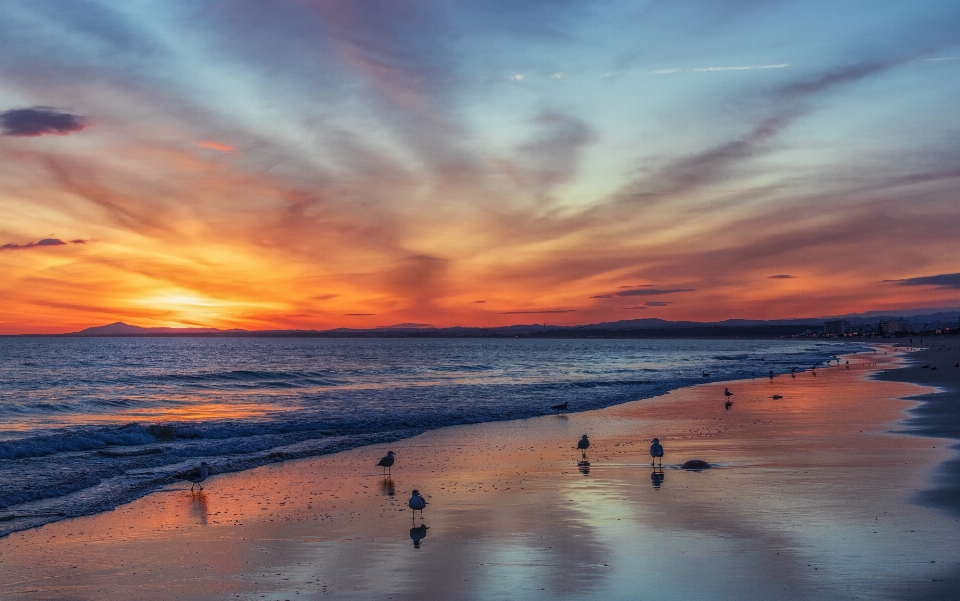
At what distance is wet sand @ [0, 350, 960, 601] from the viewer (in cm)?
890

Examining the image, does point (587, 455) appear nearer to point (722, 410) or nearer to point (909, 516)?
point (909, 516)

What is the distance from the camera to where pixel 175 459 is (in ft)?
66.6

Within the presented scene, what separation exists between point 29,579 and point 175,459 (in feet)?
35.8

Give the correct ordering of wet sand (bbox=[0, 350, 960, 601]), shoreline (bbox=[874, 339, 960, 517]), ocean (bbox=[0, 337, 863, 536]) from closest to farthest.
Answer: wet sand (bbox=[0, 350, 960, 601]) < shoreline (bbox=[874, 339, 960, 517]) < ocean (bbox=[0, 337, 863, 536])

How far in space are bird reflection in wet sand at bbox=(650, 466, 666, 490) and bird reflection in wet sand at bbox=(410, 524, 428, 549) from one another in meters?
4.74

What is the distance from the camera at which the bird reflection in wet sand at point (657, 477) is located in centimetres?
1451

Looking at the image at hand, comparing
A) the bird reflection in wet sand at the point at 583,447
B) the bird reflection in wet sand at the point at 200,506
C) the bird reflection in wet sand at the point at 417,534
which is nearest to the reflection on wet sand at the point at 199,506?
the bird reflection in wet sand at the point at 200,506

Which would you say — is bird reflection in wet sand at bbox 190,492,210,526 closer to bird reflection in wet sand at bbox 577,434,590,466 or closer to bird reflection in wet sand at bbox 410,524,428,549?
bird reflection in wet sand at bbox 410,524,428,549

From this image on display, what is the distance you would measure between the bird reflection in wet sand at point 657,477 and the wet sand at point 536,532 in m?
0.10

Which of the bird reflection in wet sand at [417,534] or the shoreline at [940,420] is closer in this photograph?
the bird reflection in wet sand at [417,534]

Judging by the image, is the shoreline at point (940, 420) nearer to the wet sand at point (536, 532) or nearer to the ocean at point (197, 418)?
the wet sand at point (536, 532)

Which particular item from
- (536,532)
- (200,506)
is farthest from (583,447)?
(200,506)

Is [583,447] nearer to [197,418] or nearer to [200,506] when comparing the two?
[200,506]

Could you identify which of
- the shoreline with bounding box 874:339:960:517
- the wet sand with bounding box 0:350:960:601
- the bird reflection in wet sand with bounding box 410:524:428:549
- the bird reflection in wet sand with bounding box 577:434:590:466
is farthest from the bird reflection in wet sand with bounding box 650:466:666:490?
the bird reflection in wet sand with bounding box 410:524:428:549
